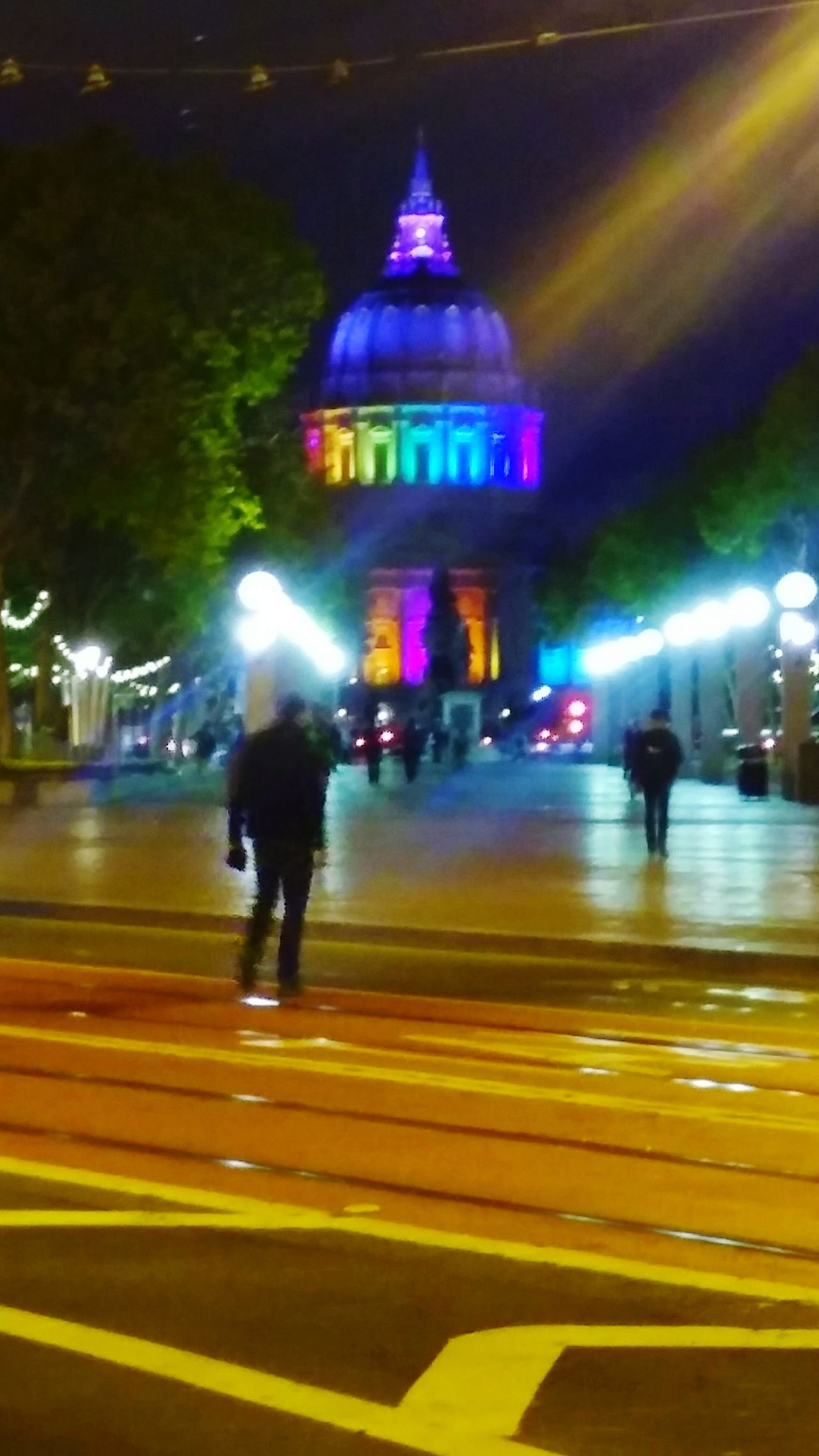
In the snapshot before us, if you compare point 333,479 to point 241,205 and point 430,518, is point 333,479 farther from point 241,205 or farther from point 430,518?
point 241,205

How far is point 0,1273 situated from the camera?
8727 mm

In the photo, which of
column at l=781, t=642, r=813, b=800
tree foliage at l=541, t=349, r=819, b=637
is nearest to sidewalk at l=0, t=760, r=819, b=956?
column at l=781, t=642, r=813, b=800

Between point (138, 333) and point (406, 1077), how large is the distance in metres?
38.4

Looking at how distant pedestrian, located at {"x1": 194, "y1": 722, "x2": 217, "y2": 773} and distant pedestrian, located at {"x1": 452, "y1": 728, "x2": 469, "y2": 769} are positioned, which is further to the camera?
distant pedestrian, located at {"x1": 452, "y1": 728, "x2": 469, "y2": 769}

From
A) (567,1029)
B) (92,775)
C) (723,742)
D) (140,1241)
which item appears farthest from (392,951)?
(723,742)

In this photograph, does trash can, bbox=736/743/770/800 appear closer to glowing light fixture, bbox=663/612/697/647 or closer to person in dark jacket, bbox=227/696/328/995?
glowing light fixture, bbox=663/612/697/647

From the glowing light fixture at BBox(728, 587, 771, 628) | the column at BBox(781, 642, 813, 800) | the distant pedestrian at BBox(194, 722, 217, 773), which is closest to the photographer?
the column at BBox(781, 642, 813, 800)

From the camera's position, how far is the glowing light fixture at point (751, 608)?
194 ft

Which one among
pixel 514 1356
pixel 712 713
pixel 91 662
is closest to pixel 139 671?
pixel 91 662

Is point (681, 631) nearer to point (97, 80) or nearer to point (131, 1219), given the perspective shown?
point (97, 80)

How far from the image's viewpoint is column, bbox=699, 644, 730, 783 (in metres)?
67.2

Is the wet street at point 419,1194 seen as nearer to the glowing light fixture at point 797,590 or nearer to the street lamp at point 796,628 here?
the glowing light fixture at point 797,590

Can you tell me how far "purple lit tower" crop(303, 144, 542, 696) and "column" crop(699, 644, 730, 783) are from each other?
99.2 meters

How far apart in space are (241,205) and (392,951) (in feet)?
108
